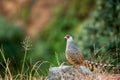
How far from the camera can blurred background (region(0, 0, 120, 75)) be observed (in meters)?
16.8

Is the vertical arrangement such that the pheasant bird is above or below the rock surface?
above

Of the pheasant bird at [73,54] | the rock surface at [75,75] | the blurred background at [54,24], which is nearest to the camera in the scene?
the rock surface at [75,75]

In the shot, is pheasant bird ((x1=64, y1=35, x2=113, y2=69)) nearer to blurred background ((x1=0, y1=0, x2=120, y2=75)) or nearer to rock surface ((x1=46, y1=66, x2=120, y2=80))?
rock surface ((x1=46, y1=66, x2=120, y2=80))

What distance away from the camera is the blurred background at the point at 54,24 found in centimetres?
1675

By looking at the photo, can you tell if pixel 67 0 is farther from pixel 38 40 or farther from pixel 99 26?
pixel 99 26

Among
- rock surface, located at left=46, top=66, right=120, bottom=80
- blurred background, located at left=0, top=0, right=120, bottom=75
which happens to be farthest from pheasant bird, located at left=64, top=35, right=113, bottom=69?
blurred background, located at left=0, top=0, right=120, bottom=75

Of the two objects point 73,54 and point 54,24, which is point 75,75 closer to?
point 73,54

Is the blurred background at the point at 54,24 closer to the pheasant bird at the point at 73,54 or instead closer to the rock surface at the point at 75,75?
the pheasant bird at the point at 73,54

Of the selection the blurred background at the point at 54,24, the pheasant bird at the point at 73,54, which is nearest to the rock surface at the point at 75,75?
the pheasant bird at the point at 73,54

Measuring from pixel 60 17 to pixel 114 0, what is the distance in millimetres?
7994

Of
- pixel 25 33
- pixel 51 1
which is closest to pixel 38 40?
pixel 25 33

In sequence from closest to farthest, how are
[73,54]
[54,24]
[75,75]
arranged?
[75,75] → [73,54] → [54,24]

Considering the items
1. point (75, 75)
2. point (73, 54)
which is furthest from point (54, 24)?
point (75, 75)

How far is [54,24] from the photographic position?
24.6 m
